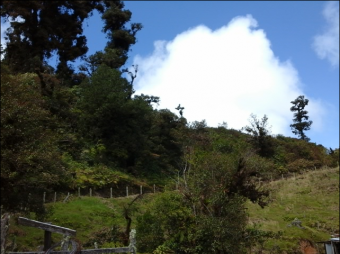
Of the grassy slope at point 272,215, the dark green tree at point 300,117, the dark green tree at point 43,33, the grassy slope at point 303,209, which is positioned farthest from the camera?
the dark green tree at point 300,117

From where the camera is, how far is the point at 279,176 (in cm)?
4153

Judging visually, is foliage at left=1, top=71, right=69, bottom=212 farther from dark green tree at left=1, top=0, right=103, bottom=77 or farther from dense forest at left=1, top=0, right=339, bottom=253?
dark green tree at left=1, top=0, right=103, bottom=77

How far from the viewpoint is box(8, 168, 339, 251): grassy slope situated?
59.1 ft

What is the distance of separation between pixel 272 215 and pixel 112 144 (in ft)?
52.7

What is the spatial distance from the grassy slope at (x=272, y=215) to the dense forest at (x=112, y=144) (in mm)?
2007

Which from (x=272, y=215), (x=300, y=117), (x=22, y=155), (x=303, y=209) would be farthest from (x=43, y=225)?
(x=300, y=117)

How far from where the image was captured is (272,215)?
Answer: 82.5ft

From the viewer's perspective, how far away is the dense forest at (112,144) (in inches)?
588

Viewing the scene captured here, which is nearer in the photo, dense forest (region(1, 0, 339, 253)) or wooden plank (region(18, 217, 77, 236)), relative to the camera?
wooden plank (region(18, 217, 77, 236))

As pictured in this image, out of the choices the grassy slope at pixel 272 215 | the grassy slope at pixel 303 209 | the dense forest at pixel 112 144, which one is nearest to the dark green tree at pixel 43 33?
the dense forest at pixel 112 144

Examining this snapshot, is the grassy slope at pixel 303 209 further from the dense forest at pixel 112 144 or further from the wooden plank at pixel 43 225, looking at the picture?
the wooden plank at pixel 43 225

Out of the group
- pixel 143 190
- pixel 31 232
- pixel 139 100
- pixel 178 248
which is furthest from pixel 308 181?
pixel 31 232

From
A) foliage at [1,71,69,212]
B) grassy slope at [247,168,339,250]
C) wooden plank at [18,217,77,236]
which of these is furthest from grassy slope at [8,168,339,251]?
wooden plank at [18,217,77,236]

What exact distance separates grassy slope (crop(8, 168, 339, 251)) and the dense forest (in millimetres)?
2007
